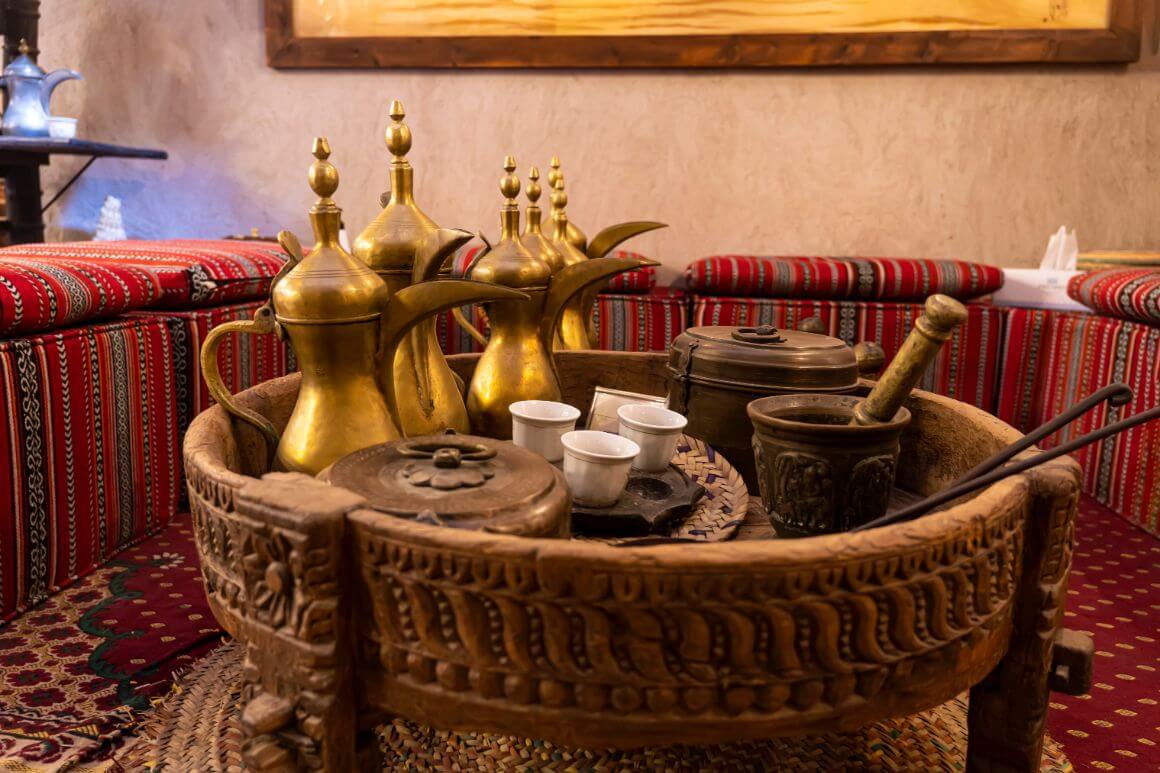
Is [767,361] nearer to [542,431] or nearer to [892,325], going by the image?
[542,431]

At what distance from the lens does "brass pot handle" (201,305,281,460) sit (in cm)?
85

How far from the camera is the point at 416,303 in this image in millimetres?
837

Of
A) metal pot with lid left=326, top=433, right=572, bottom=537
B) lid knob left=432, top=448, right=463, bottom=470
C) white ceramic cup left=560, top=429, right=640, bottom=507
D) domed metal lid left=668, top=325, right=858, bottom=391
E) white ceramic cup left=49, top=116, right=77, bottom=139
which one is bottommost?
white ceramic cup left=560, top=429, right=640, bottom=507

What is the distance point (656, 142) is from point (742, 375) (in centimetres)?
194

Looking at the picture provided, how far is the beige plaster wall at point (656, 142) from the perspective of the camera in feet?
8.62

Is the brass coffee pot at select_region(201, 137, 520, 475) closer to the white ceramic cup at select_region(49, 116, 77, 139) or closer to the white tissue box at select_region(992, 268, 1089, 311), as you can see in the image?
the white tissue box at select_region(992, 268, 1089, 311)

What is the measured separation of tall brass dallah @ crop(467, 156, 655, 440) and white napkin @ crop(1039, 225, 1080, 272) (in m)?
2.05

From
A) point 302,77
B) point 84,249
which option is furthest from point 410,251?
point 302,77

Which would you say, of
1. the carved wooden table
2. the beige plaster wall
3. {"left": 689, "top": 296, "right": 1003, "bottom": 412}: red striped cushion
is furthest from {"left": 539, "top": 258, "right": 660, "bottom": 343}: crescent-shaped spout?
the beige plaster wall

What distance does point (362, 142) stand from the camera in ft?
9.68

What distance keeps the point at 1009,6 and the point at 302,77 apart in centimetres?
239

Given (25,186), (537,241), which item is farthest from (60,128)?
(537,241)

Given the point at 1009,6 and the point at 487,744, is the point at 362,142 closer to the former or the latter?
the point at 1009,6

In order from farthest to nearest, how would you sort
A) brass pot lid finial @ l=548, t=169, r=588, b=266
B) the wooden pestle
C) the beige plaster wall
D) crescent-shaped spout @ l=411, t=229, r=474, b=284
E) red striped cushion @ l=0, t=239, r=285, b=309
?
the beige plaster wall → red striped cushion @ l=0, t=239, r=285, b=309 → brass pot lid finial @ l=548, t=169, r=588, b=266 → crescent-shaped spout @ l=411, t=229, r=474, b=284 → the wooden pestle
